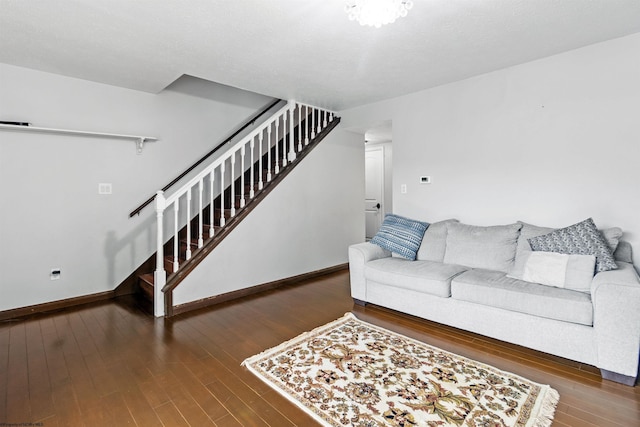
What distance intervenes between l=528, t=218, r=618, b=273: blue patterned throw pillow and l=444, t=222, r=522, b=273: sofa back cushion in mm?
248

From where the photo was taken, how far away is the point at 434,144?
3.92 meters

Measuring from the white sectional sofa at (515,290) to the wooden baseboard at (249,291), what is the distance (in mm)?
1153

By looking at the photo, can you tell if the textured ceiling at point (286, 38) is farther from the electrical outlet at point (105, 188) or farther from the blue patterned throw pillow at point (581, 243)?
the blue patterned throw pillow at point (581, 243)

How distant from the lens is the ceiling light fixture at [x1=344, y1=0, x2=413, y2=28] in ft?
5.88

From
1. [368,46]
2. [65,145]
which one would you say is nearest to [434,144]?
[368,46]

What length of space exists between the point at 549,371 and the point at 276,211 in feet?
10.3

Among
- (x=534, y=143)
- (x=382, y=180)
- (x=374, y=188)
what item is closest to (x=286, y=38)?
(x=534, y=143)

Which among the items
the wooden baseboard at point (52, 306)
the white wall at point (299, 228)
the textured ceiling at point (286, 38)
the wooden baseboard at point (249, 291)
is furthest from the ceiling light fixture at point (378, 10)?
the wooden baseboard at point (52, 306)

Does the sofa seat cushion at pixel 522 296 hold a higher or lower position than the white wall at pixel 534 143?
lower

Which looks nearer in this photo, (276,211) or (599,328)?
(599,328)

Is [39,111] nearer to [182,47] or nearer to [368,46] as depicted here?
[182,47]

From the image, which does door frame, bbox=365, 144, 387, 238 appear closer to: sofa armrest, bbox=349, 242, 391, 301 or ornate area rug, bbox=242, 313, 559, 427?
sofa armrest, bbox=349, 242, 391, 301

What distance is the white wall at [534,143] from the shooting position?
8.84ft

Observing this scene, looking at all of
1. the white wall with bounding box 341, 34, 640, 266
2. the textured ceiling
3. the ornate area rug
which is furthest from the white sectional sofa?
the textured ceiling
